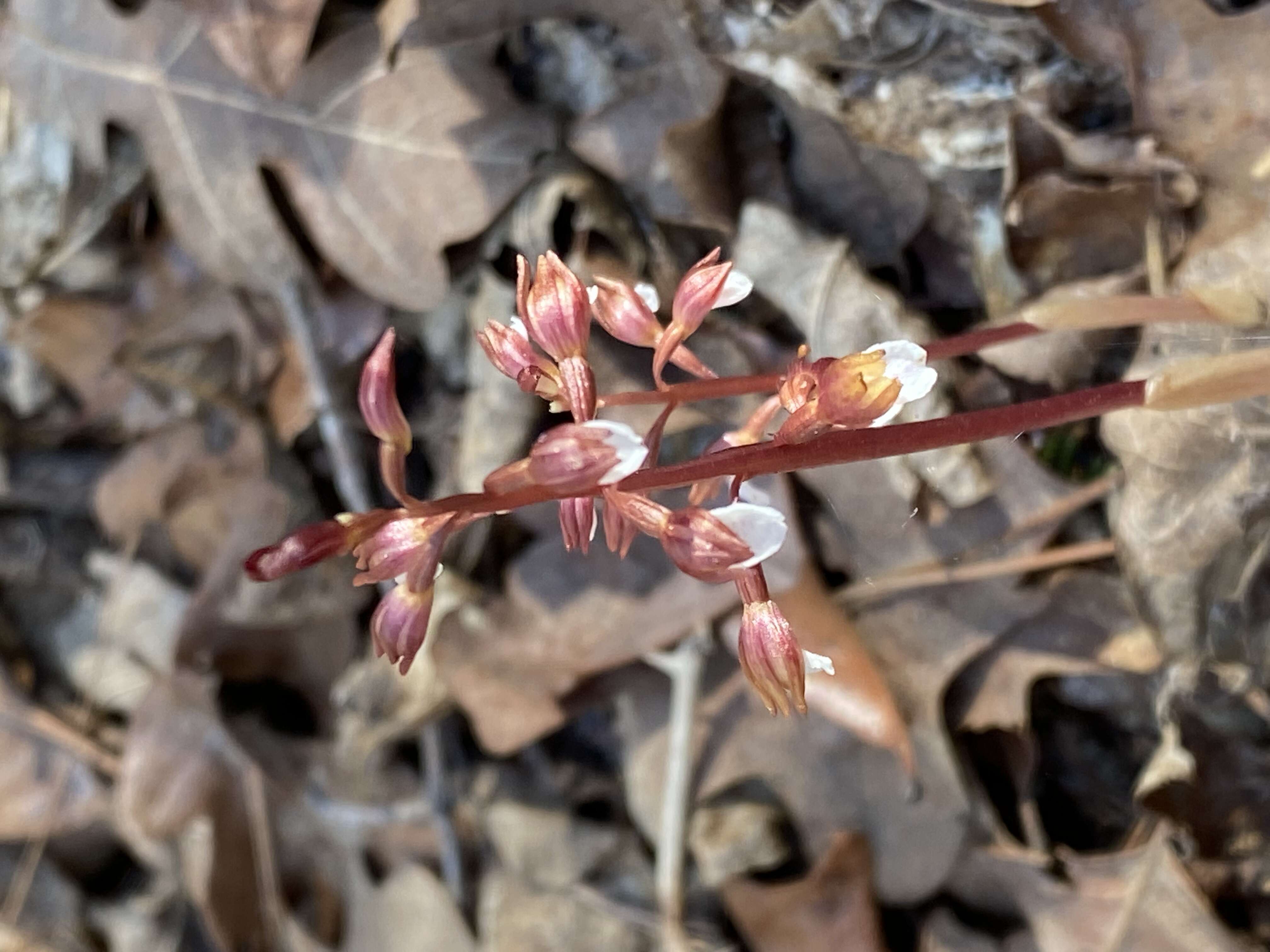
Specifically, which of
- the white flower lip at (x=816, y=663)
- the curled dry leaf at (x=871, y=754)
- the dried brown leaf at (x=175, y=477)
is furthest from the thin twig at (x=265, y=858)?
the white flower lip at (x=816, y=663)

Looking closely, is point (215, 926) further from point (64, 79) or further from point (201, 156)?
point (64, 79)

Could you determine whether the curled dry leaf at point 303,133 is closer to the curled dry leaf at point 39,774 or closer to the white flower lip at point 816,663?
the white flower lip at point 816,663

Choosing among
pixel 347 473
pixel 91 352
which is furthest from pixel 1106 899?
pixel 91 352

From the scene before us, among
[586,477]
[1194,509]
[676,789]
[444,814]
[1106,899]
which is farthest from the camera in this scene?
[444,814]

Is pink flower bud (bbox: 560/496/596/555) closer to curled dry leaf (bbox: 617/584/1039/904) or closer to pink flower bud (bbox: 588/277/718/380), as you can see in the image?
pink flower bud (bbox: 588/277/718/380)

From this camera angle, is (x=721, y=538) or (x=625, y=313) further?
(x=625, y=313)

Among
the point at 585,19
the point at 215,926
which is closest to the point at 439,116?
the point at 585,19

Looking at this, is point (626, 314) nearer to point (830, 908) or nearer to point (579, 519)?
point (579, 519)
